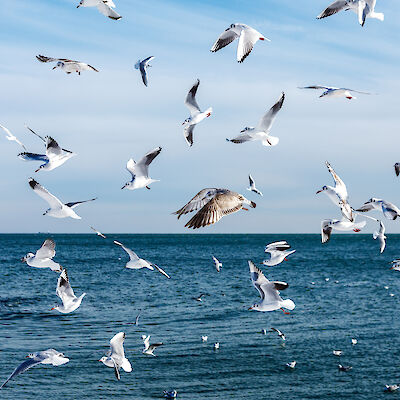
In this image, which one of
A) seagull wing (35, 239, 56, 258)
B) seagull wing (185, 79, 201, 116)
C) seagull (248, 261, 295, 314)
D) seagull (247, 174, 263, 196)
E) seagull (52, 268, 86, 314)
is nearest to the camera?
seagull (248, 261, 295, 314)

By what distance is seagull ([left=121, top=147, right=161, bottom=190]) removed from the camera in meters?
13.4

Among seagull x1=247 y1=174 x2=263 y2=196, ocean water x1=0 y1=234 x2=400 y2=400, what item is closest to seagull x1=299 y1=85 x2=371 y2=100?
seagull x1=247 y1=174 x2=263 y2=196

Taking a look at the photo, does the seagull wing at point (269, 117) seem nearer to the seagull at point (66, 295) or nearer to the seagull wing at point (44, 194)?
the seagull wing at point (44, 194)

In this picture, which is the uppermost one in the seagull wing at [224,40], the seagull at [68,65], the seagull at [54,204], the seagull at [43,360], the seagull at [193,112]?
the seagull wing at [224,40]

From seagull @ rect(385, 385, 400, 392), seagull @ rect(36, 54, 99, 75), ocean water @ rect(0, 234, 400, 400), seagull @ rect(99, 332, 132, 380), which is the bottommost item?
ocean water @ rect(0, 234, 400, 400)

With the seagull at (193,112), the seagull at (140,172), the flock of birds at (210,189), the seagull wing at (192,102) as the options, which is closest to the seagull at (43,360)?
the flock of birds at (210,189)

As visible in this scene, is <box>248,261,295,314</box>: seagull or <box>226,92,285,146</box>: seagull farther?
<box>226,92,285,146</box>: seagull

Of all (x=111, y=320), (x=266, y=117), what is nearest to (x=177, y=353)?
(x=111, y=320)

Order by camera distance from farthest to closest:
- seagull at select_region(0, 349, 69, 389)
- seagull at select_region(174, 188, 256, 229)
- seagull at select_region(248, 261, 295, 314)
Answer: seagull at select_region(0, 349, 69, 389) < seagull at select_region(248, 261, 295, 314) < seagull at select_region(174, 188, 256, 229)

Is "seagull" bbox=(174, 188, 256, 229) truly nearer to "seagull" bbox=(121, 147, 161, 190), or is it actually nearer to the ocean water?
"seagull" bbox=(121, 147, 161, 190)

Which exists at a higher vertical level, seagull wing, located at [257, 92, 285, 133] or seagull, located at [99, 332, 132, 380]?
seagull wing, located at [257, 92, 285, 133]

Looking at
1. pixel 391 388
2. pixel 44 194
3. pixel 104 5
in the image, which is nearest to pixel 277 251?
pixel 44 194

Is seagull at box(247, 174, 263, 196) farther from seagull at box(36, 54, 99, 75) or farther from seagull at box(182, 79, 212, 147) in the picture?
seagull at box(36, 54, 99, 75)

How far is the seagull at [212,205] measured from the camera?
468 inches
